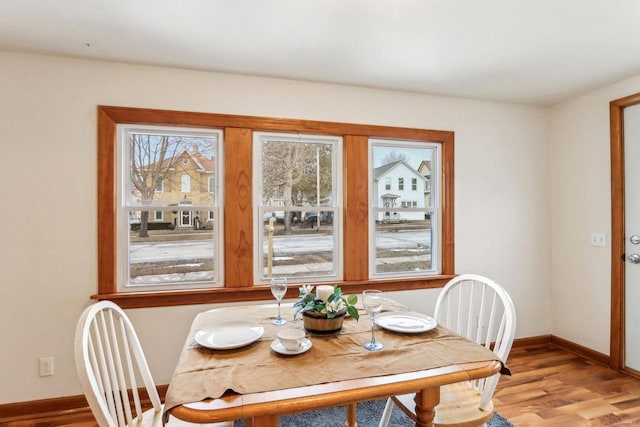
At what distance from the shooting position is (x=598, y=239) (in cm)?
292

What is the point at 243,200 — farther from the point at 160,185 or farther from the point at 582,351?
the point at 582,351

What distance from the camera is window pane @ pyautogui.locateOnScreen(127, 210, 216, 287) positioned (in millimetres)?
2473

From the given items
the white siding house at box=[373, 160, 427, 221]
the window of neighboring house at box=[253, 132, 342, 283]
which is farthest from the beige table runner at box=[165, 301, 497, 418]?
the white siding house at box=[373, 160, 427, 221]

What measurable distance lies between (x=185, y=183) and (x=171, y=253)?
0.53 m

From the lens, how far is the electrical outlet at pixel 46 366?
2.23m

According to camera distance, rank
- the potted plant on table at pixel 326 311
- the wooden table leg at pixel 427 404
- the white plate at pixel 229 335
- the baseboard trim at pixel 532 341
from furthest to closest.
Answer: the baseboard trim at pixel 532 341 → the potted plant on table at pixel 326 311 → the white plate at pixel 229 335 → the wooden table leg at pixel 427 404

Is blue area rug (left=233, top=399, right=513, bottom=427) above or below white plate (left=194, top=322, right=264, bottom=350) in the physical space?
below

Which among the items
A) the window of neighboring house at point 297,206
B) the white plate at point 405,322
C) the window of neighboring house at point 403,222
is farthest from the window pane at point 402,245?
the white plate at point 405,322

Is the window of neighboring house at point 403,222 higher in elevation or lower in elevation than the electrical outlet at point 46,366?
higher

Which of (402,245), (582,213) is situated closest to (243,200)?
(402,245)

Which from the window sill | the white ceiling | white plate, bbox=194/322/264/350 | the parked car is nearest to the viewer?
white plate, bbox=194/322/264/350

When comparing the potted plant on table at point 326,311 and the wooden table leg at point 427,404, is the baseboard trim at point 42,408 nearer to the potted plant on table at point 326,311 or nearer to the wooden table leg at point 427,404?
the potted plant on table at point 326,311

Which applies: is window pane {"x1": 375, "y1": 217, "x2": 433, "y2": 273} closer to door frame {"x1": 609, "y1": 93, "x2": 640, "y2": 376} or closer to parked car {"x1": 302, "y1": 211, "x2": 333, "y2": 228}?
parked car {"x1": 302, "y1": 211, "x2": 333, "y2": 228}

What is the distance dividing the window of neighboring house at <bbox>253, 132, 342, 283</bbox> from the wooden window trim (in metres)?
0.08
